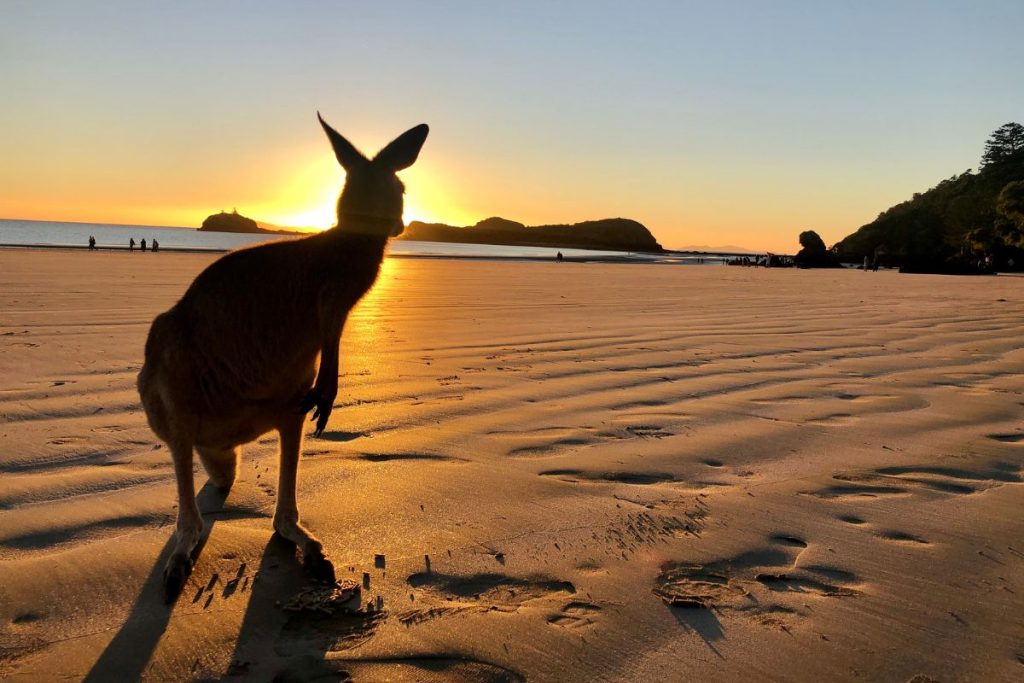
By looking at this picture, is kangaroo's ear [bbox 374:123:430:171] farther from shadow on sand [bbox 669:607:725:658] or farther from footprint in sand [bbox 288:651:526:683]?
shadow on sand [bbox 669:607:725:658]

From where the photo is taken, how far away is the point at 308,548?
2236 millimetres

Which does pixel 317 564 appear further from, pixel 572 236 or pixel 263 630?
pixel 572 236

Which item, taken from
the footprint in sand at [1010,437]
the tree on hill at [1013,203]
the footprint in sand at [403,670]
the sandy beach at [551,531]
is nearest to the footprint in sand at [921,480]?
the sandy beach at [551,531]

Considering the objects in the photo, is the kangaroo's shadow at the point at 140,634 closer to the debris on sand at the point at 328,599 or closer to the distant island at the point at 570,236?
the debris on sand at the point at 328,599

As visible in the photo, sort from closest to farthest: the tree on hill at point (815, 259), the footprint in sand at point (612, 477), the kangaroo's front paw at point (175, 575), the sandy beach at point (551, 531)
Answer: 1. the sandy beach at point (551, 531)
2. the kangaroo's front paw at point (175, 575)
3. the footprint in sand at point (612, 477)
4. the tree on hill at point (815, 259)

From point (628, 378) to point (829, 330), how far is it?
13.0 ft

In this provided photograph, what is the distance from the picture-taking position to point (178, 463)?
7.39 ft

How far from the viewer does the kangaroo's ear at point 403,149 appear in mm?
2199

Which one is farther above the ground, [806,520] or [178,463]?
[178,463]

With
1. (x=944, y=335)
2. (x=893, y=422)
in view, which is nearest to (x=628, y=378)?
(x=893, y=422)

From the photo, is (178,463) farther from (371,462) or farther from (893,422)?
(893,422)

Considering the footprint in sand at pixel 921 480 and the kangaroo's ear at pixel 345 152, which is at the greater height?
the kangaroo's ear at pixel 345 152

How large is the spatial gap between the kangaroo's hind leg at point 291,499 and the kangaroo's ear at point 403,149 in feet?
2.80

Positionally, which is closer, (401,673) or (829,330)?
(401,673)
